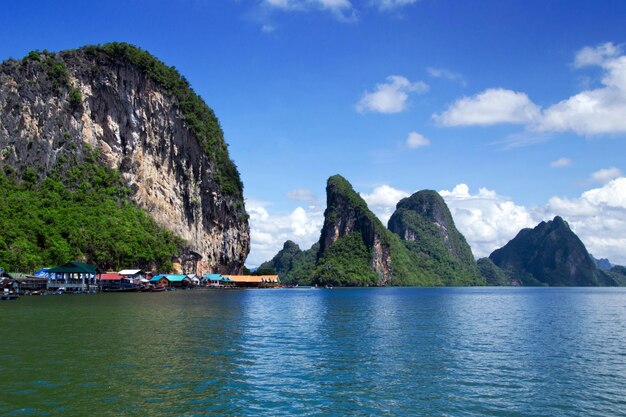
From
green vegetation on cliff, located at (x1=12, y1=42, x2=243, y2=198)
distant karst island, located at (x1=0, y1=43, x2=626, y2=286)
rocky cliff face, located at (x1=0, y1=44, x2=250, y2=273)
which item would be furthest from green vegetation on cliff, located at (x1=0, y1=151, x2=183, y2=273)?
green vegetation on cliff, located at (x1=12, y1=42, x2=243, y2=198)

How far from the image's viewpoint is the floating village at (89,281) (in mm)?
82625

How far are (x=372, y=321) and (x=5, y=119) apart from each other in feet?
328

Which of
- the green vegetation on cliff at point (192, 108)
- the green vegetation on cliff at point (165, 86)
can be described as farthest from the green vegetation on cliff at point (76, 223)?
the green vegetation on cliff at point (192, 108)

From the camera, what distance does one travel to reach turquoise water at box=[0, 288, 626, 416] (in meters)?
19.2

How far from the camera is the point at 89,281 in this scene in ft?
330

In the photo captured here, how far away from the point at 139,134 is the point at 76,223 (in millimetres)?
37356

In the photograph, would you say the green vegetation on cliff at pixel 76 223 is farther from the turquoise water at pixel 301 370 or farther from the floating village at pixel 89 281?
the turquoise water at pixel 301 370

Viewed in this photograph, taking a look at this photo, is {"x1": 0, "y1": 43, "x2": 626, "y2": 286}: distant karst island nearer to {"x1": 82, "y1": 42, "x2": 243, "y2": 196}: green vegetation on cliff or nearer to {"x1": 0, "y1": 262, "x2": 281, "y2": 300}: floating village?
{"x1": 82, "y1": 42, "x2": 243, "y2": 196}: green vegetation on cliff

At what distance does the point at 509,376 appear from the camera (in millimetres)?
24875

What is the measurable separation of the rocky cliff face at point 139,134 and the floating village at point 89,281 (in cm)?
991

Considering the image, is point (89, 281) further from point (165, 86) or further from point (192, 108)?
point (192, 108)

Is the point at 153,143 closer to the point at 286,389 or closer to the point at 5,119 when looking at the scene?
the point at 5,119

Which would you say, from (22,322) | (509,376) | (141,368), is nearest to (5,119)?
(22,322)

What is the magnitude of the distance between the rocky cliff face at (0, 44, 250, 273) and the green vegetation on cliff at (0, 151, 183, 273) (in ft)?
13.4
